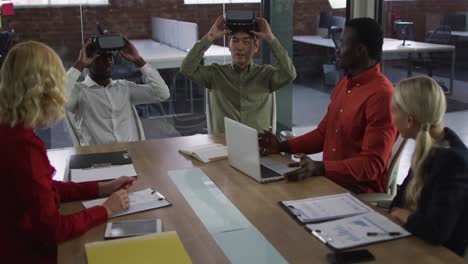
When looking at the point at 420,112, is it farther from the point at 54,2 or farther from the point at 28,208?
the point at 54,2

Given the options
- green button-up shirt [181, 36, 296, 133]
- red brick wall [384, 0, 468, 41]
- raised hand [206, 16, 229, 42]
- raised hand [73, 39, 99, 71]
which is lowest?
green button-up shirt [181, 36, 296, 133]

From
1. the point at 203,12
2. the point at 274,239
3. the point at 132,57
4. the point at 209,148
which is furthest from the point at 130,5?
the point at 274,239

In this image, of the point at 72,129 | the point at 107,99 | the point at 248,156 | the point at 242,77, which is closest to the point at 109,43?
the point at 107,99

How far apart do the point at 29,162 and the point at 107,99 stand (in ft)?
5.41

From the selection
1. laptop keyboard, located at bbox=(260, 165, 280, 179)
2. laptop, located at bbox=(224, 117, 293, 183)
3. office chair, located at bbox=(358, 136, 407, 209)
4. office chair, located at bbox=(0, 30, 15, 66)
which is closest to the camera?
laptop, located at bbox=(224, 117, 293, 183)

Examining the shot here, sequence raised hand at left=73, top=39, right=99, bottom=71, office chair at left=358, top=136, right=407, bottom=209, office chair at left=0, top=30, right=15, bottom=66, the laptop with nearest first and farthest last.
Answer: the laptop, office chair at left=358, top=136, right=407, bottom=209, raised hand at left=73, top=39, right=99, bottom=71, office chair at left=0, top=30, right=15, bottom=66

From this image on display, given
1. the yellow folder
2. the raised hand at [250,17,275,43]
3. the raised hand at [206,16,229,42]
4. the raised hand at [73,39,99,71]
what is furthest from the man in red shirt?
the raised hand at [73,39,99,71]

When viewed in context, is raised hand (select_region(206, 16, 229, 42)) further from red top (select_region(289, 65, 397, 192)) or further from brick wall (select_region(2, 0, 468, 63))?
brick wall (select_region(2, 0, 468, 63))

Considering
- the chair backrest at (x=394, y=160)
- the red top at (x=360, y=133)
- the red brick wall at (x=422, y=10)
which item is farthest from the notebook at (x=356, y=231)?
the red brick wall at (x=422, y=10)

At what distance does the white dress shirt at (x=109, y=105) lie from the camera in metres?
3.35

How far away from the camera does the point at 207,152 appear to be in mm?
2760

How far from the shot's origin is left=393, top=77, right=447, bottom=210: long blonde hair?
183 cm

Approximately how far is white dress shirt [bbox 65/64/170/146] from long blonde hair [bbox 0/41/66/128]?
1.47 meters

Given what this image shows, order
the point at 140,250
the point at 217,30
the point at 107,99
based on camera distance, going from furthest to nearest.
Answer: the point at 217,30 → the point at 107,99 → the point at 140,250
